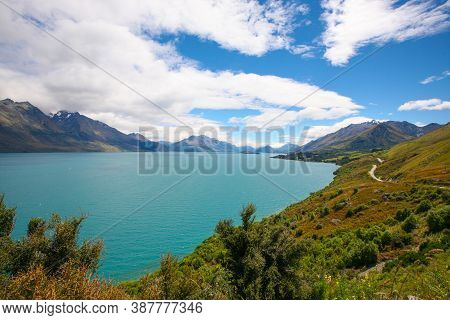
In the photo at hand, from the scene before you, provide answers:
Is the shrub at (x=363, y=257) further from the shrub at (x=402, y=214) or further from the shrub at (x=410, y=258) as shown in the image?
the shrub at (x=402, y=214)

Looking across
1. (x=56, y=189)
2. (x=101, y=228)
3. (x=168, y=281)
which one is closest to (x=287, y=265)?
(x=168, y=281)

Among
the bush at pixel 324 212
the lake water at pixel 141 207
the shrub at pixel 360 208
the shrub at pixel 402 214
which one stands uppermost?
the shrub at pixel 402 214

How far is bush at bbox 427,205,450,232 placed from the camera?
108 feet

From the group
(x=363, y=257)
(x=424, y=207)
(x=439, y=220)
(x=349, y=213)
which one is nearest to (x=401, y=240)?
(x=439, y=220)

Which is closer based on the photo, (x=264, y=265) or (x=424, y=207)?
(x=264, y=265)

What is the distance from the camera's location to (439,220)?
33531 mm

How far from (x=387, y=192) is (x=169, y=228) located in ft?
171

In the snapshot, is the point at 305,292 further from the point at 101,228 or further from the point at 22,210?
the point at 22,210

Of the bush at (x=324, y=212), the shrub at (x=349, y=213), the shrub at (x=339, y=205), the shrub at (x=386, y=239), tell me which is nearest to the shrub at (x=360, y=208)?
the shrub at (x=349, y=213)

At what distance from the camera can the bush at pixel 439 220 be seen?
3303cm

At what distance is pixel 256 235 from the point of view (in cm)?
2381

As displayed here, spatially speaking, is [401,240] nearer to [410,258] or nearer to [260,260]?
[410,258]

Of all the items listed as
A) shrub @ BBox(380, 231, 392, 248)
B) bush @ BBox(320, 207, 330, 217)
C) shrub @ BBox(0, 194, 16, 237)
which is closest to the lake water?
shrub @ BBox(0, 194, 16, 237)

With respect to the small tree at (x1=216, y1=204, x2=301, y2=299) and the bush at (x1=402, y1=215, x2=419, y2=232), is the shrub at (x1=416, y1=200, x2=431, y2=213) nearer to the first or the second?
the bush at (x1=402, y1=215, x2=419, y2=232)
